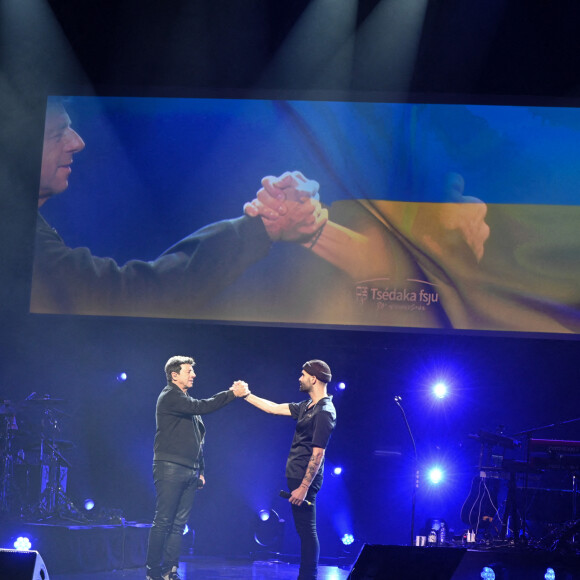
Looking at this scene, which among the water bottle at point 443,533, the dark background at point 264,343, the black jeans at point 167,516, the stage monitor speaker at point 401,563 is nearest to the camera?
the stage monitor speaker at point 401,563

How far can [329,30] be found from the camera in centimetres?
789

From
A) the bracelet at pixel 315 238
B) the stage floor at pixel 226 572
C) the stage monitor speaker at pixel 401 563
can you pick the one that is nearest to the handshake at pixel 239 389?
the stage floor at pixel 226 572

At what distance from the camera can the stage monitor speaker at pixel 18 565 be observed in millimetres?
2910

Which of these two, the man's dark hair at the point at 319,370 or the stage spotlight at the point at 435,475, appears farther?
the stage spotlight at the point at 435,475

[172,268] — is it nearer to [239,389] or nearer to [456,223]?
[239,389]

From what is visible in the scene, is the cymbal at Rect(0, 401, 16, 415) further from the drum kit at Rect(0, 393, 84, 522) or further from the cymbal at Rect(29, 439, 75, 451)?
the cymbal at Rect(29, 439, 75, 451)

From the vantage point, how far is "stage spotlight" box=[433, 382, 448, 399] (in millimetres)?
7641

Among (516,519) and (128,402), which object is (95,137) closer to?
(128,402)

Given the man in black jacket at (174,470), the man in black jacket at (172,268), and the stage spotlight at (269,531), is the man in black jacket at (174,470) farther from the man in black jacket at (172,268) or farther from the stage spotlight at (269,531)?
the stage spotlight at (269,531)

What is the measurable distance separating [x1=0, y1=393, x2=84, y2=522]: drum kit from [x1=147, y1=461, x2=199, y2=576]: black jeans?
216cm

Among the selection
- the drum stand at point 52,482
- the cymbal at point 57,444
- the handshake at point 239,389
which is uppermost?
the handshake at point 239,389

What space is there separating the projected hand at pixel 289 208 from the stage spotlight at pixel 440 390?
1925 mm

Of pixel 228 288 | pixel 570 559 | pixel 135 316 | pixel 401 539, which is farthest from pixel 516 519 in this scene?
pixel 135 316

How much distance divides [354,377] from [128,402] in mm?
2338
